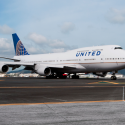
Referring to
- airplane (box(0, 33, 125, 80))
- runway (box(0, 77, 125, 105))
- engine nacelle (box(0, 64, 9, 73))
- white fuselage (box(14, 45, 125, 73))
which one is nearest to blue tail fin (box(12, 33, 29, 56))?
airplane (box(0, 33, 125, 80))

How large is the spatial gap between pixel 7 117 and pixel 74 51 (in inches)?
1348

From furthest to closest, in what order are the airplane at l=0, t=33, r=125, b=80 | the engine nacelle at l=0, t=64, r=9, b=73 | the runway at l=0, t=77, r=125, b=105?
the engine nacelle at l=0, t=64, r=9, b=73, the airplane at l=0, t=33, r=125, b=80, the runway at l=0, t=77, r=125, b=105

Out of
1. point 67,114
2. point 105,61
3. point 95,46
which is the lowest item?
point 67,114

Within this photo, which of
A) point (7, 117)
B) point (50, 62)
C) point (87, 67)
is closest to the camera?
point (7, 117)

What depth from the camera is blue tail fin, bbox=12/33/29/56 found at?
167ft

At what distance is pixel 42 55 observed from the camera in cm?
4509

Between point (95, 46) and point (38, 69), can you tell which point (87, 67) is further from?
point (38, 69)

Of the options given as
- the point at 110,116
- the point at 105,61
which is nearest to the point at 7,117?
the point at 110,116

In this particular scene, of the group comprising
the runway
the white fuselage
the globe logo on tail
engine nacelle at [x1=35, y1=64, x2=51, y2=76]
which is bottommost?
the runway

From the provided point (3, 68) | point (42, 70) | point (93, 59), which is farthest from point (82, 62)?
point (3, 68)

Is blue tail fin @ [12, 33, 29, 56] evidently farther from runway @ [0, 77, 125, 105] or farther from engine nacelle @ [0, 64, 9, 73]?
runway @ [0, 77, 125, 105]

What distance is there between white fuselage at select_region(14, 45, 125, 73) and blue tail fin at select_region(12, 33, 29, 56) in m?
11.0

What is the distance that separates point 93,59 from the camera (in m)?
34.9

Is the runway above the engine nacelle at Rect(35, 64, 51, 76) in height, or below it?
below
